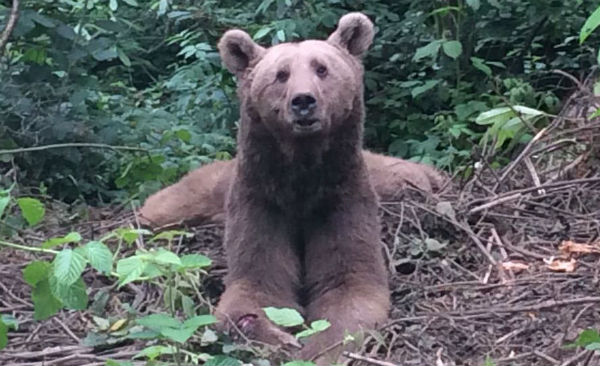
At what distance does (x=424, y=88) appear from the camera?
914 cm

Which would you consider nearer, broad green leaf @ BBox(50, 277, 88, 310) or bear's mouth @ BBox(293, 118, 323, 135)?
broad green leaf @ BBox(50, 277, 88, 310)

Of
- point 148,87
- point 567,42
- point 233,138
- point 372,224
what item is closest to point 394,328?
point 372,224

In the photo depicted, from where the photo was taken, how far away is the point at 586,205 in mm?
6527

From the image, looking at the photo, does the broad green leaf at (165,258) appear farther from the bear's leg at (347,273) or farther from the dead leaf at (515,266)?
the dead leaf at (515,266)

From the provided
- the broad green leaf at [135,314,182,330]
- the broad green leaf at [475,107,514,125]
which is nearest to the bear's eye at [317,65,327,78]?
the broad green leaf at [135,314,182,330]

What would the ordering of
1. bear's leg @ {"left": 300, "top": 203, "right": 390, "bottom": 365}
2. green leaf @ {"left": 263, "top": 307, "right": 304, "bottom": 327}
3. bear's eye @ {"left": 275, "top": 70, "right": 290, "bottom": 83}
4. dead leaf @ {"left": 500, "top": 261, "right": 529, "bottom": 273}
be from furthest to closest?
dead leaf @ {"left": 500, "top": 261, "right": 529, "bottom": 273}, bear's eye @ {"left": 275, "top": 70, "right": 290, "bottom": 83}, bear's leg @ {"left": 300, "top": 203, "right": 390, "bottom": 365}, green leaf @ {"left": 263, "top": 307, "right": 304, "bottom": 327}

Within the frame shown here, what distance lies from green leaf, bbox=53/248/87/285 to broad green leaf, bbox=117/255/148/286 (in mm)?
183

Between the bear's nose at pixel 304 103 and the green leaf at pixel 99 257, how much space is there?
1266 mm

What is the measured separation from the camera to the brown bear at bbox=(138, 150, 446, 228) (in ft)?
22.5

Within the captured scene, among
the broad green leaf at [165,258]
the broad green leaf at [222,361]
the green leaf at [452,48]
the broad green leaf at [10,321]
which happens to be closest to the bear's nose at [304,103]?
the broad green leaf at [165,258]

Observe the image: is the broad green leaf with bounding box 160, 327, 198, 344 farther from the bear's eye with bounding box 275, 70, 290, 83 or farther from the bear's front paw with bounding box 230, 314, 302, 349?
the bear's eye with bounding box 275, 70, 290, 83

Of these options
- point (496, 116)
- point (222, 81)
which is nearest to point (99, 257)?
point (496, 116)

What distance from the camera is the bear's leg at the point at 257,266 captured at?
5.36 meters

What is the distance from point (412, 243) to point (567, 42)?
4.05 meters
